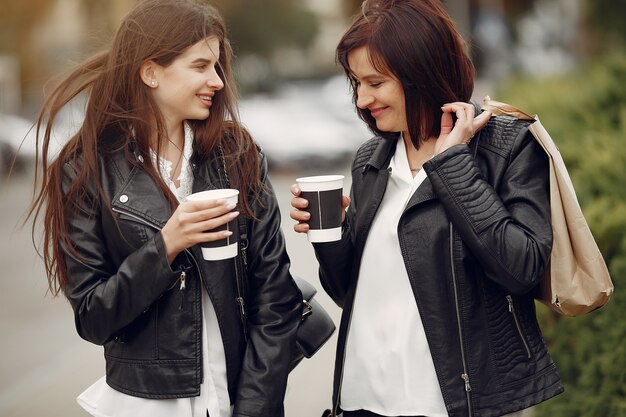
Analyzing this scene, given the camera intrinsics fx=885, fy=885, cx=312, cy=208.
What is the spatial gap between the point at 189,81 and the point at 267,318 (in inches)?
30.9

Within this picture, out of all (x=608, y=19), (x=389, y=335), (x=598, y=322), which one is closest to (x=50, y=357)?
(x=598, y=322)

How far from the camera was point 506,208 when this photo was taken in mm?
2645

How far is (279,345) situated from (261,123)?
2010 cm

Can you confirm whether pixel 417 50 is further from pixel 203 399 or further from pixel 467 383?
pixel 203 399

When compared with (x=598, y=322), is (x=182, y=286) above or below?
above

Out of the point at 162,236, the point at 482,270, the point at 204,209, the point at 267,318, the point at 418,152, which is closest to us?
the point at 204,209

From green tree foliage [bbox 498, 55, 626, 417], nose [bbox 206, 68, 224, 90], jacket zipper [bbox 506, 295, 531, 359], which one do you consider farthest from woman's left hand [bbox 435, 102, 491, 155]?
green tree foliage [bbox 498, 55, 626, 417]

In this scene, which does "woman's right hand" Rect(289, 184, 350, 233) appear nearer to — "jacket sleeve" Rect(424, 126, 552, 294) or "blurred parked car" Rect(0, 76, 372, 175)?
"jacket sleeve" Rect(424, 126, 552, 294)

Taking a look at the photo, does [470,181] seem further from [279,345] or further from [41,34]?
[41,34]

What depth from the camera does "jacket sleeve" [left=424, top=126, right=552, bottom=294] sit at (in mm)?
2537

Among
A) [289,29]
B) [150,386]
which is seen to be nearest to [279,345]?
[150,386]

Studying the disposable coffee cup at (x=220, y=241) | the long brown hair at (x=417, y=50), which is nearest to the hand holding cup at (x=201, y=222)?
the disposable coffee cup at (x=220, y=241)

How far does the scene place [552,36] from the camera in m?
40.1

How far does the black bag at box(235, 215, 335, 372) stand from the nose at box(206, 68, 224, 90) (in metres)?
0.42
